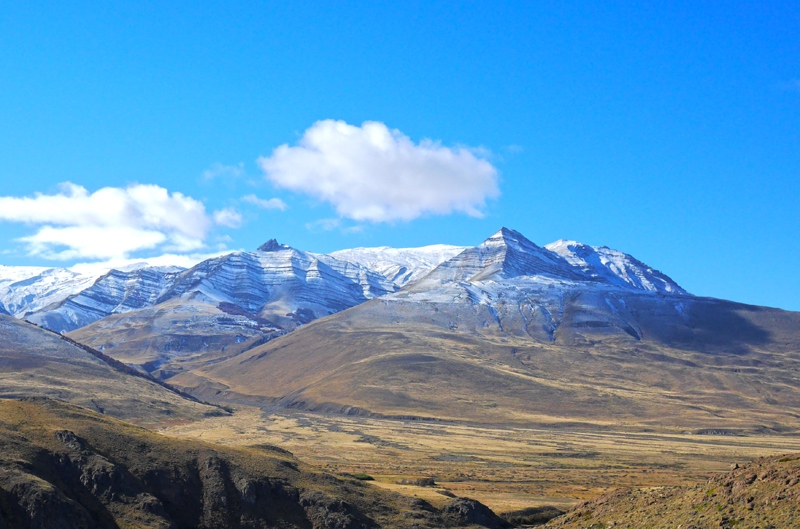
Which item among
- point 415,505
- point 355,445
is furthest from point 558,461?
point 415,505

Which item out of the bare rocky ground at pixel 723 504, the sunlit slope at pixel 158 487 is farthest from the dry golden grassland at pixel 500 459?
the bare rocky ground at pixel 723 504

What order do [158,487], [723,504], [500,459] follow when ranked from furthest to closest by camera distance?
1. [500,459]
2. [158,487]
3. [723,504]

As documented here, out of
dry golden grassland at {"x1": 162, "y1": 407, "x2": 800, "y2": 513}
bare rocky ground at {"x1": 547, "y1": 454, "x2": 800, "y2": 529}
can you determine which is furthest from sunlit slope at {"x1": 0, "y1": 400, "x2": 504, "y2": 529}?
bare rocky ground at {"x1": 547, "y1": 454, "x2": 800, "y2": 529}

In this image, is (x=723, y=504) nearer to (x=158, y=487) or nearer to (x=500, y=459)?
(x=158, y=487)

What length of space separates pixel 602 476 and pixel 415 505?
58398 millimetres

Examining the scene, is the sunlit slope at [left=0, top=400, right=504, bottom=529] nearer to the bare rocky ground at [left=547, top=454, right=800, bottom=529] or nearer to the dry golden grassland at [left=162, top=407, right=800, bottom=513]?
the dry golden grassland at [left=162, top=407, right=800, bottom=513]

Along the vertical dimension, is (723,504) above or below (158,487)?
above

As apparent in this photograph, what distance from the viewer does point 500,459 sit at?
151 metres

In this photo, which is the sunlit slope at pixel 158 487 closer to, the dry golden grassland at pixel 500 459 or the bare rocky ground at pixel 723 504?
the dry golden grassland at pixel 500 459

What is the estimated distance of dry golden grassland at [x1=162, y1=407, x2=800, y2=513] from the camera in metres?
103

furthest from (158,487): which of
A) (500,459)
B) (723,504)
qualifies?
(500,459)

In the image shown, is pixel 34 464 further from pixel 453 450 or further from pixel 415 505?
pixel 453 450

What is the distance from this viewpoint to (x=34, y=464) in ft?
214

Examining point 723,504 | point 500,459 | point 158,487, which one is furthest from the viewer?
point 500,459
